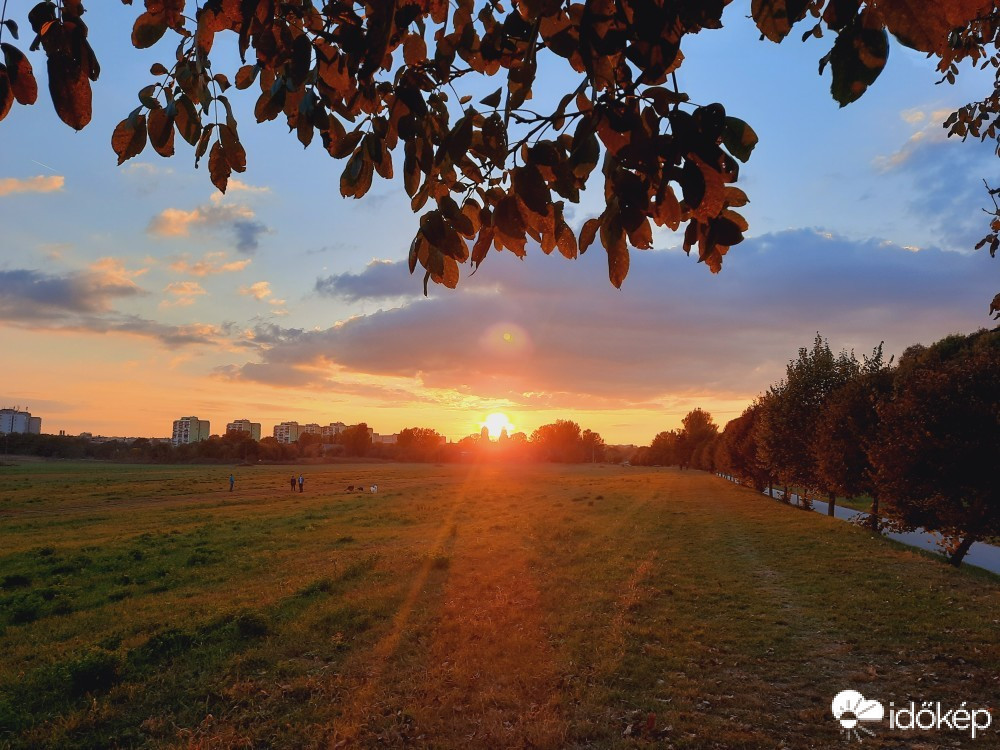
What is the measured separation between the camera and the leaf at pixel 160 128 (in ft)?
7.72

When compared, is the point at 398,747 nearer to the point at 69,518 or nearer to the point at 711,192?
the point at 711,192

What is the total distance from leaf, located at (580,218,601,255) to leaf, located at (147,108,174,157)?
1.80 metres

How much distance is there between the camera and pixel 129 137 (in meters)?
2.35

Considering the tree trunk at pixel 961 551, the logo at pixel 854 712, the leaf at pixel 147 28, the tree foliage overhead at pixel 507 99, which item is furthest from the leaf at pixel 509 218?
the tree trunk at pixel 961 551

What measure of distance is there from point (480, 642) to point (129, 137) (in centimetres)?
1012

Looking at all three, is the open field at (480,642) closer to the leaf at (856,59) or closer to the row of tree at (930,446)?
the row of tree at (930,446)

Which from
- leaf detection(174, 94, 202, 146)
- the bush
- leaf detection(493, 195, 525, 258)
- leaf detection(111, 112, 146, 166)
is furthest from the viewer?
the bush

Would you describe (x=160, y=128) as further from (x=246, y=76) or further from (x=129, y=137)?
(x=246, y=76)

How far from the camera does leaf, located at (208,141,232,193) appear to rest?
289 centimetres

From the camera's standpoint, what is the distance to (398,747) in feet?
22.7

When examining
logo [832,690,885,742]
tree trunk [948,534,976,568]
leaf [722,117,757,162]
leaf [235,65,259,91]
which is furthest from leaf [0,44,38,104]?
tree trunk [948,534,976,568]

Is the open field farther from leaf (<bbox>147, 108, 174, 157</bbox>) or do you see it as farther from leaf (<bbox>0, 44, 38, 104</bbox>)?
leaf (<bbox>0, 44, 38, 104</bbox>)

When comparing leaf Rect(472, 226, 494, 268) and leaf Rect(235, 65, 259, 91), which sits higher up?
leaf Rect(235, 65, 259, 91)

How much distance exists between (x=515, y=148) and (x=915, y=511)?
2252 cm
